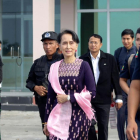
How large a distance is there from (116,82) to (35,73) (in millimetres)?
1309

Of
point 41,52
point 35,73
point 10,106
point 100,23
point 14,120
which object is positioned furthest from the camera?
point 100,23

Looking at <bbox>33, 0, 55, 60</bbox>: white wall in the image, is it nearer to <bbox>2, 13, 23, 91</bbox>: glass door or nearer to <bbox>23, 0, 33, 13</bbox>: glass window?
<bbox>23, 0, 33, 13</bbox>: glass window

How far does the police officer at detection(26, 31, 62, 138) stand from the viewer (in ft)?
18.2

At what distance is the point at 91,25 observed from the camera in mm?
13117

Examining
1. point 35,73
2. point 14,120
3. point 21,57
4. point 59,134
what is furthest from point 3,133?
point 21,57

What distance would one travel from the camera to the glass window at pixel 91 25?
13016 millimetres

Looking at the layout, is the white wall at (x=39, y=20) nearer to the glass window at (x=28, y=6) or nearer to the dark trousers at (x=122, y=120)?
the glass window at (x=28, y=6)

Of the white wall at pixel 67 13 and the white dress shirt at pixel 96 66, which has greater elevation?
the white wall at pixel 67 13

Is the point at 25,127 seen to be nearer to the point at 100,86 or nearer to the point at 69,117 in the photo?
the point at 100,86

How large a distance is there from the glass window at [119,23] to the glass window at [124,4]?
227mm

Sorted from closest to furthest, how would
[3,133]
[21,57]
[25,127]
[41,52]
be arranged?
1. [3,133]
2. [25,127]
3. [41,52]
4. [21,57]

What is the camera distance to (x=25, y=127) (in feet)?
30.0

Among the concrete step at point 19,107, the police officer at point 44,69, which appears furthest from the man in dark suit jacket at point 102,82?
the concrete step at point 19,107

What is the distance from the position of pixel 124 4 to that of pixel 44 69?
25.9ft
